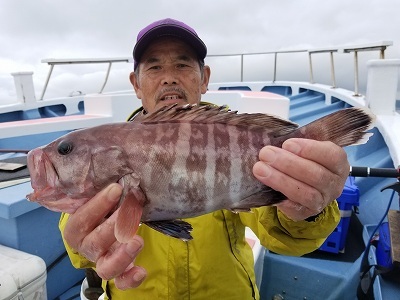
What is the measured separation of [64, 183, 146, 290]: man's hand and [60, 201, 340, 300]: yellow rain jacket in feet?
A: 1.33

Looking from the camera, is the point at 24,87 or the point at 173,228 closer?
the point at 173,228

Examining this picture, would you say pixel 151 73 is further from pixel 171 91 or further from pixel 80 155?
pixel 80 155

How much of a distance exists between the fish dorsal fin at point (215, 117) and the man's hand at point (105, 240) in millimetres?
357

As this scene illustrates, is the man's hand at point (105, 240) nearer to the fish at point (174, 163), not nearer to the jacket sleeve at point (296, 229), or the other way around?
the fish at point (174, 163)

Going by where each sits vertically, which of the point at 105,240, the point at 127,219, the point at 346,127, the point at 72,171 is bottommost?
the point at 105,240

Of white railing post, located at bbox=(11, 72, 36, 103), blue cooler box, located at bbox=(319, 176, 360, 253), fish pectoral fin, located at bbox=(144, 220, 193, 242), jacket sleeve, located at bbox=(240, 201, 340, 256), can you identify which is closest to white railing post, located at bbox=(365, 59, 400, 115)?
blue cooler box, located at bbox=(319, 176, 360, 253)

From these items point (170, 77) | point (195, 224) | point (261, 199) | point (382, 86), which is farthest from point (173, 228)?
point (382, 86)

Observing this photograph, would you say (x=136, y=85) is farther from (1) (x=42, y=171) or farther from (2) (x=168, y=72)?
(1) (x=42, y=171)

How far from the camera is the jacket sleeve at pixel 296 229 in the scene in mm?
1492

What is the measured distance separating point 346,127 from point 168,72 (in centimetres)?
129

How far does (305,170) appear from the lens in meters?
1.11

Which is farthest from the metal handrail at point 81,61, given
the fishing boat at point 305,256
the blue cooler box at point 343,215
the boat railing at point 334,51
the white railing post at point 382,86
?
the blue cooler box at point 343,215

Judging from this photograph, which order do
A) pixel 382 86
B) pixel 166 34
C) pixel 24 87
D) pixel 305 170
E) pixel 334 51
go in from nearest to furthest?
pixel 305 170 < pixel 166 34 < pixel 382 86 < pixel 334 51 < pixel 24 87

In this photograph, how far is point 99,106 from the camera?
6609mm
